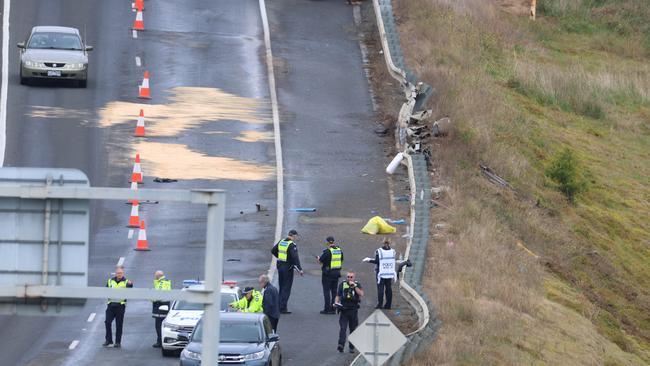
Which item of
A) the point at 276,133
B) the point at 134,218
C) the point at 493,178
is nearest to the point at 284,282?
the point at 134,218

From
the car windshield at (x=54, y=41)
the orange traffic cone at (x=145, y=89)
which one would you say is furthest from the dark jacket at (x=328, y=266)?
the car windshield at (x=54, y=41)

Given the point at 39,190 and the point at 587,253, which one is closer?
the point at 39,190

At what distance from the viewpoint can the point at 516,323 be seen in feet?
91.5

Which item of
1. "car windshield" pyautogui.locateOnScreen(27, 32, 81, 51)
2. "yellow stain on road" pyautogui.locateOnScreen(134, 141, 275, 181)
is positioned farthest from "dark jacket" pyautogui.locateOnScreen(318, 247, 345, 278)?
"car windshield" pyautogui.locateOnScreen(27, 32, 81, 51)

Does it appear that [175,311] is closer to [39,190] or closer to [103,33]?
[39,190]

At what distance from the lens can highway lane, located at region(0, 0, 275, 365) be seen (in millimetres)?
27609

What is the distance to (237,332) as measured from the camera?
23.3 metres

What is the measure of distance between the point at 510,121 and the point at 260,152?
9434 mm

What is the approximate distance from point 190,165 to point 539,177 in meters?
10.7

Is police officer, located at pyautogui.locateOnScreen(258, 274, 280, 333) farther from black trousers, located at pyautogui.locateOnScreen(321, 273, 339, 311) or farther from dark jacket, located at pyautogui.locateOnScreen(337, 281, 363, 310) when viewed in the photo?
black trousers, located at pyautogui.locateOnScreen(321, 273, 339, 311)

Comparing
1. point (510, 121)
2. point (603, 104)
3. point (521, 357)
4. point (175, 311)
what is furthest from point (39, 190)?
point (603, 104)

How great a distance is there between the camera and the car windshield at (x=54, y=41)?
143ft

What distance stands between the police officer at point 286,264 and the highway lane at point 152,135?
2.45m

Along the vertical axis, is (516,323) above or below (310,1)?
below
